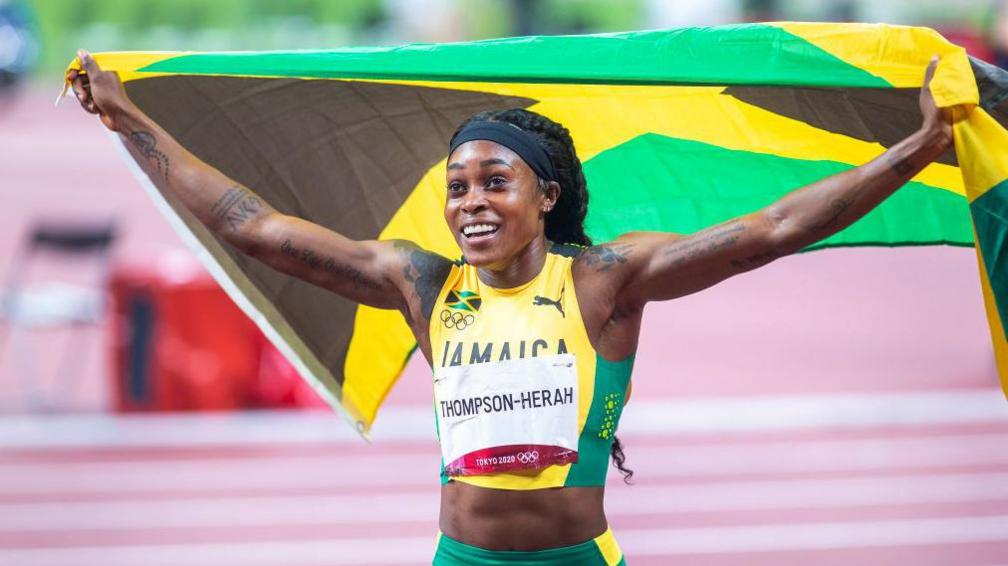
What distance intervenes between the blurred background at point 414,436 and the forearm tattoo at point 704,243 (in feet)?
15.5

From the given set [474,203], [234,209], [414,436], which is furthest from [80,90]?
[414,436]

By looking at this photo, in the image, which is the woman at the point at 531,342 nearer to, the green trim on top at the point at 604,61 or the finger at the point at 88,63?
the green trim on top at the point at 604,61

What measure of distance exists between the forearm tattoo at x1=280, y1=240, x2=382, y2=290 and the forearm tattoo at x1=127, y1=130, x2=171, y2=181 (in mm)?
392

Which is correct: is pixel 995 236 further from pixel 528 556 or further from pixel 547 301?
pixel 528 556

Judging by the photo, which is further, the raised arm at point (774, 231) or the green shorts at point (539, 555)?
the green shorts at point (539, 555)

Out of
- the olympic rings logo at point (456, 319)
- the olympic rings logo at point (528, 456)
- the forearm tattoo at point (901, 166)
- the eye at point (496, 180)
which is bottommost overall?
the olympic rings logo at point (528, 456)

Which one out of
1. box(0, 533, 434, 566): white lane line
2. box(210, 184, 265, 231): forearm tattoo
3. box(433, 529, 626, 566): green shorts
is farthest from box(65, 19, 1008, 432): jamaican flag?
Result: box(0, 533, 434, 566): white lane line

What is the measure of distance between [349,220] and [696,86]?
1.16 metres

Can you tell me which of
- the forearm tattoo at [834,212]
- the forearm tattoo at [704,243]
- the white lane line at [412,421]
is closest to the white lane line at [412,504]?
the white lane line at [412,421]

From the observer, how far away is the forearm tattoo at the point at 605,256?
11.7 ft

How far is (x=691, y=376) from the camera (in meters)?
13.5

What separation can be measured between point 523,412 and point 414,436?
7.58m

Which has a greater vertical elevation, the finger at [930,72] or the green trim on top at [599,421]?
the finger at [930,72]

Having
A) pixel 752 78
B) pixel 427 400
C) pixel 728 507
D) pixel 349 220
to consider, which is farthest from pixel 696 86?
pixel 427 400
